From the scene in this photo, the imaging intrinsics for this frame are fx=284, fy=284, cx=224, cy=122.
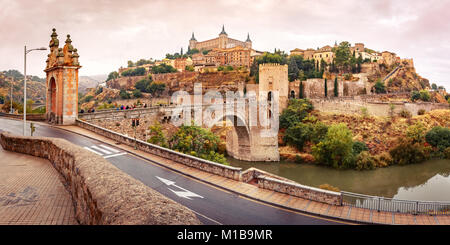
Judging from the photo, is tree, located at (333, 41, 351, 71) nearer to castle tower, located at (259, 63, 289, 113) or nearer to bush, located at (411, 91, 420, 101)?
bush, located at (411, 91, 420, 101)

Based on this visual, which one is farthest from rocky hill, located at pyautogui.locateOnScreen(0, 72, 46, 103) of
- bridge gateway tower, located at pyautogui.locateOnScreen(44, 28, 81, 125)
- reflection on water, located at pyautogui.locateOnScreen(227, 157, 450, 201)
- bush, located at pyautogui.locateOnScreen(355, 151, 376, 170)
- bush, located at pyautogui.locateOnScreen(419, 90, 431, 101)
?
bush, located at pyautogui.locateOnScreen(419, 90, 431, 101)

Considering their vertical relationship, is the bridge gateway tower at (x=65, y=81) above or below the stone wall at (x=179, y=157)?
above

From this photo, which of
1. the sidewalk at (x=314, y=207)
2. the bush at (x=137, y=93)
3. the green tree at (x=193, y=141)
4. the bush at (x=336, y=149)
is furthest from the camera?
the bush at (x=137, y=93)

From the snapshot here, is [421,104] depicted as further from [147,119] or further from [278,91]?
[147,119]

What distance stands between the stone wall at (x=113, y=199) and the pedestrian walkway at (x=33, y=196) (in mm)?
355

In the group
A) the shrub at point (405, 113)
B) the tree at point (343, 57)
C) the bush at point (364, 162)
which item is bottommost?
the bush at point (364, 162)

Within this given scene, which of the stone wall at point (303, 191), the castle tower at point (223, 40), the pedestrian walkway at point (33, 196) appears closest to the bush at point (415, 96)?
the stone wall at point (303, 191)

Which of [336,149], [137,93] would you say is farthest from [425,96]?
[137,93]

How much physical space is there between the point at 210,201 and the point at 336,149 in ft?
100

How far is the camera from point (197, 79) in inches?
3398

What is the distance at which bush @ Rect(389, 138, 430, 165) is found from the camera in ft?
122

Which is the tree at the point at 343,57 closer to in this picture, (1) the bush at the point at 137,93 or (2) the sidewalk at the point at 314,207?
(1) the bush at the point at 137,93

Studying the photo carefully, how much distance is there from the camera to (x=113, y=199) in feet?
15.6

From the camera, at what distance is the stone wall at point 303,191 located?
30.5 feet
